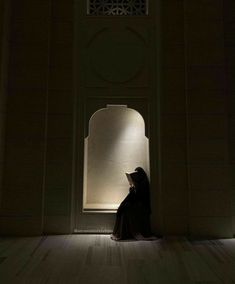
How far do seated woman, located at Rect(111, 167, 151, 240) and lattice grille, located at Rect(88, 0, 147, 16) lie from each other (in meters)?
3.31

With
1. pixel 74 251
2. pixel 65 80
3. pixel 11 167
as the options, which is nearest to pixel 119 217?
pixel 74 251

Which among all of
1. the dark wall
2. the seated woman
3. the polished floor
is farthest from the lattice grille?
the polished floor

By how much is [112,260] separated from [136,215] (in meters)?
1.23

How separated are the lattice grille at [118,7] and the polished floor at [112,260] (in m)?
4.40

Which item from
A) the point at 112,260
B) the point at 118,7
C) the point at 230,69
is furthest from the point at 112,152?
the point at 118,7

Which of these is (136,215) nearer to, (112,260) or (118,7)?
(112,260)

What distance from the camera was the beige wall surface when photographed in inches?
199

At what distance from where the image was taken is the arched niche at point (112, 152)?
18.9 feet

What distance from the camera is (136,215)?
490 centimetres

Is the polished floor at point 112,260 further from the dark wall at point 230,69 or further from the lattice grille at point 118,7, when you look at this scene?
the lattice grille at point 118,7

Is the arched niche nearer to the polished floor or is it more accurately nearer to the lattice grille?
the polished floor

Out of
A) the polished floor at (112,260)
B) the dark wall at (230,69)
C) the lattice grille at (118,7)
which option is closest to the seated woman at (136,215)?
the polished floor at (112,260)

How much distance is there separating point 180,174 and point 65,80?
2.79m

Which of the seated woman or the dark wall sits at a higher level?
the dark wall
